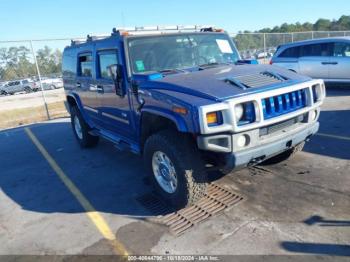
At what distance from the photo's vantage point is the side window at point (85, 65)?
5988 mm

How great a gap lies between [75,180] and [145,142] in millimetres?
1840

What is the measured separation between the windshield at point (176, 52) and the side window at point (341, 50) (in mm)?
6292

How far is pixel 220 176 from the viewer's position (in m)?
5.00

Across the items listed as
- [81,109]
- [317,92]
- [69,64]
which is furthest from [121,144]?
[317,92]

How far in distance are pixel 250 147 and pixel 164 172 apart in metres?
1.25

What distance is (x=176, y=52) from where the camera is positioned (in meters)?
4.82

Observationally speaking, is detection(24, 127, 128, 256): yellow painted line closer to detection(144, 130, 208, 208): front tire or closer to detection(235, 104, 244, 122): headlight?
detection(144, 130, 208, 208): front tire

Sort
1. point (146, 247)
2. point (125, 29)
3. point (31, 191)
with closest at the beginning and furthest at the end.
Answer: point (146, 247) < point (125, 29) < point (31, 191)

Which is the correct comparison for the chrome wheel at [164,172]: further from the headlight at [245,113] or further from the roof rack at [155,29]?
the roof rack at [155,29]

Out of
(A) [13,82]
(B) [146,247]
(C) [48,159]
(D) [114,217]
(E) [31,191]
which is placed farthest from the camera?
(A) [13,82]

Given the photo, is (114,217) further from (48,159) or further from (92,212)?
(48,159)

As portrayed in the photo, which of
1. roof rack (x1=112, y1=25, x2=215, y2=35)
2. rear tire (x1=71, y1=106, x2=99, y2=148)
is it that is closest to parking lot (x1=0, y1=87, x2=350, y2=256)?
rear tire (x1=71, y1=106, x2=99, y2=148)

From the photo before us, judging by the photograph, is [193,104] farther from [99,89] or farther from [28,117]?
[28,117]

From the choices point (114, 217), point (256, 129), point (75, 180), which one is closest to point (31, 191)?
point (75, 180)
